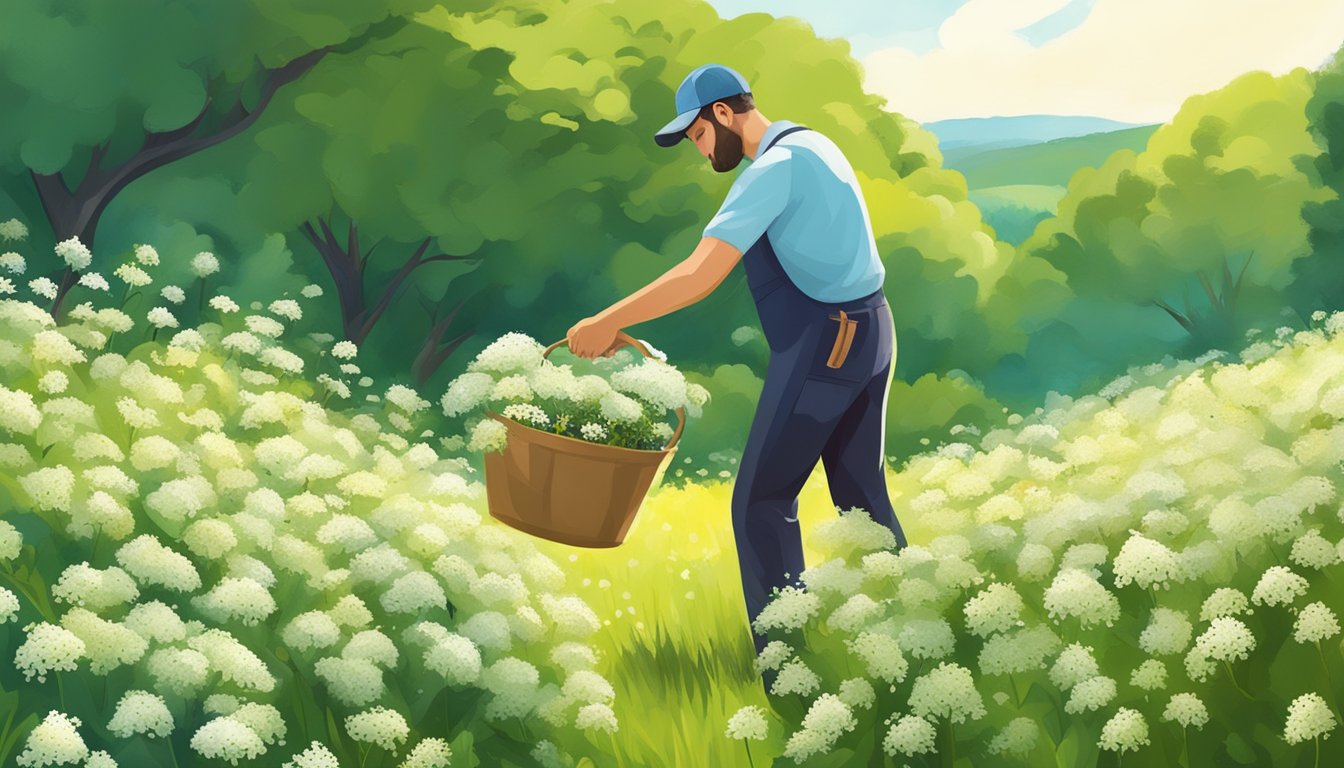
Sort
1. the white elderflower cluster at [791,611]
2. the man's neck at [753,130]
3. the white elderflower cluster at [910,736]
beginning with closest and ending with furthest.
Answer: the white elderflower cluster at [910,736] → the white elderflower cluster at [791,611] → the man's neck at [753,130]

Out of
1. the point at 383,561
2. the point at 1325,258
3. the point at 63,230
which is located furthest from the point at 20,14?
the point at 1325,258

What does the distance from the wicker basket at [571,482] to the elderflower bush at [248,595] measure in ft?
0.35

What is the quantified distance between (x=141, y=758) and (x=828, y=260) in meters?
2.17

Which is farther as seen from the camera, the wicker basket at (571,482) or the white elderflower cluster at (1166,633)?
the wicker basket at (571,482)

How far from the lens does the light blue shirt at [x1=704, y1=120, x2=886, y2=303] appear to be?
3.63 meters

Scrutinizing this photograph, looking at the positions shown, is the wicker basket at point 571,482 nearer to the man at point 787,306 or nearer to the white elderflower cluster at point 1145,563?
the man at point 787,306

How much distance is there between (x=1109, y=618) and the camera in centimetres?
307

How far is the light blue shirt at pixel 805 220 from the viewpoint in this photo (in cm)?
363

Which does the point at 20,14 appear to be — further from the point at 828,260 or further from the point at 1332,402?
the point at 1332,402

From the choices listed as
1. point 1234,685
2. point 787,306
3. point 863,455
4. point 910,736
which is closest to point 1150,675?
point 1234,685

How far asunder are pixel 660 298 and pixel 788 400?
47cm

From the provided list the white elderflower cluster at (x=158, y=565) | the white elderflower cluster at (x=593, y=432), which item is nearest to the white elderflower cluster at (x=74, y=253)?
the white elderflower cluster at (x=158, y=565)

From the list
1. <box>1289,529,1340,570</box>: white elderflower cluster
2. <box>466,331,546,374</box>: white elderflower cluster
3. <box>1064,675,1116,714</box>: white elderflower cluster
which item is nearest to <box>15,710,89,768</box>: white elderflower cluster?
<box>466,331,546,374</box>: white elderflower cluster

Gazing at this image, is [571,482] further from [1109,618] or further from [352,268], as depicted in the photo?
[352,268]
